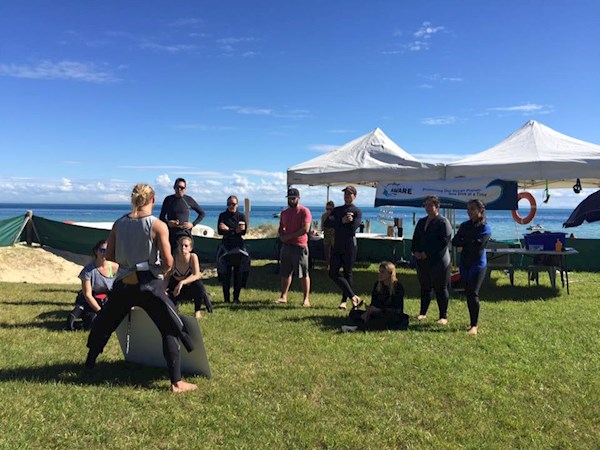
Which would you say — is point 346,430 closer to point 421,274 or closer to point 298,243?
point 421,274

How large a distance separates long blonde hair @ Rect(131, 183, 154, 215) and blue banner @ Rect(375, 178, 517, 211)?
607 cm

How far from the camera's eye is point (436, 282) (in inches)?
240

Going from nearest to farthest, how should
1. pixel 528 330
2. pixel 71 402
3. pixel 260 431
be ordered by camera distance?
pixel 260 431, pixel 71 402, pixel 528 330

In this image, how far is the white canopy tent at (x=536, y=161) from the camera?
329 inches

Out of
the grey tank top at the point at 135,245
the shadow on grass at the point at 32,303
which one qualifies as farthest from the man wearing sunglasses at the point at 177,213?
the grey tank top at the point at 135,245

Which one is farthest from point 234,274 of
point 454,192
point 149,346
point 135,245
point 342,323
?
point 454,192

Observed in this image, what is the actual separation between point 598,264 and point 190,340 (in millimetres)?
11095

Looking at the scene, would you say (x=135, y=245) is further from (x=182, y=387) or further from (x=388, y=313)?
(x=388, y=313)

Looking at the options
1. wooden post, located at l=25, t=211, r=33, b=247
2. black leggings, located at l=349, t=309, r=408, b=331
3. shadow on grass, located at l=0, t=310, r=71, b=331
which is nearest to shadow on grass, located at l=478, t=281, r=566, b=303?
black leggings, located at l=349, t=309, r=408, b=331

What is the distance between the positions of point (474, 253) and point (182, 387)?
3655 mm

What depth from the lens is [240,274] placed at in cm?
743

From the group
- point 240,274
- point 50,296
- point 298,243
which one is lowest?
point 50,296

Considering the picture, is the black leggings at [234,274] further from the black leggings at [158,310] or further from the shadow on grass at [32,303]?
the black leggings at [158,310]

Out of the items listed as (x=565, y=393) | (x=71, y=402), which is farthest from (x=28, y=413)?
(x=565, y=393)
